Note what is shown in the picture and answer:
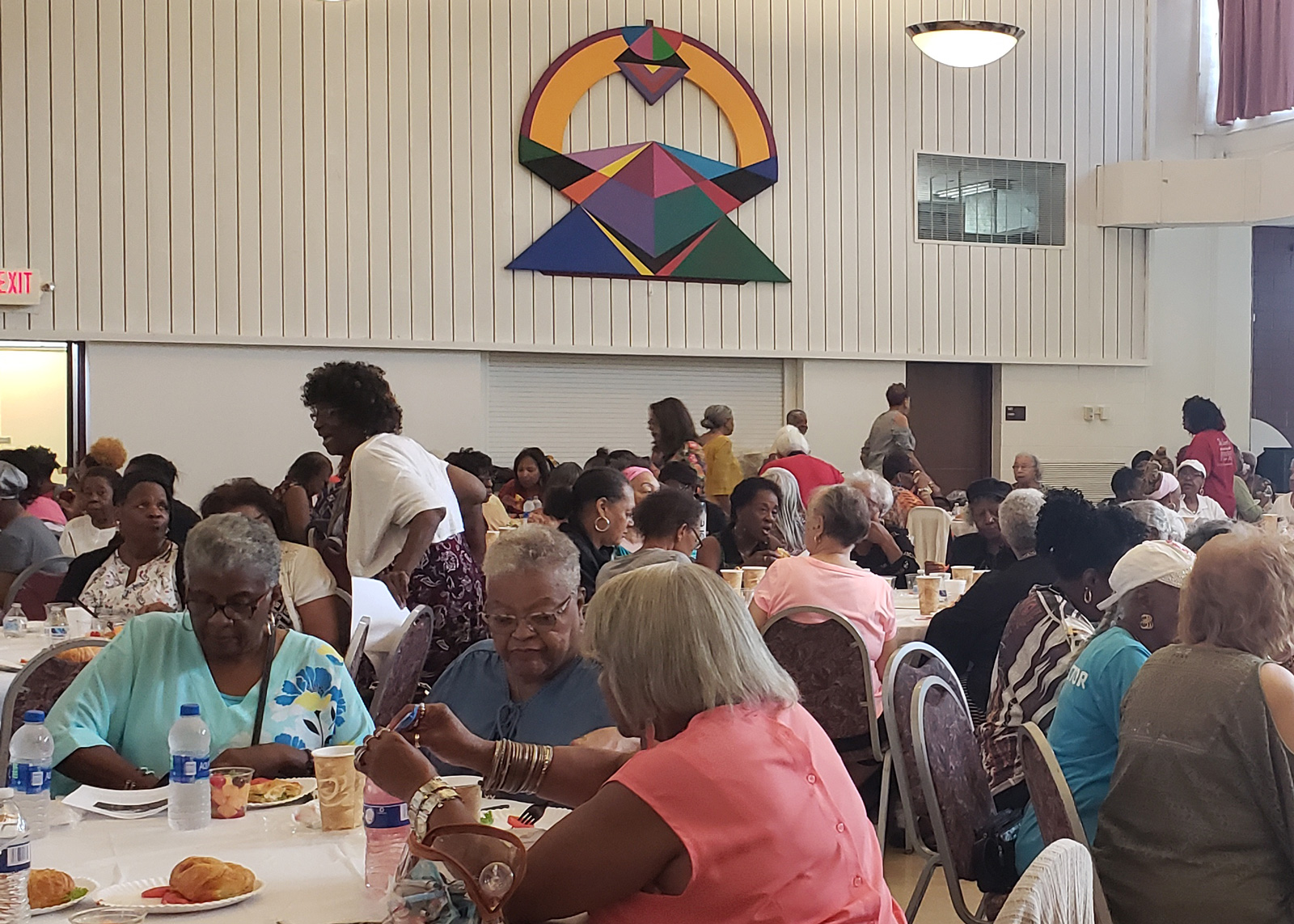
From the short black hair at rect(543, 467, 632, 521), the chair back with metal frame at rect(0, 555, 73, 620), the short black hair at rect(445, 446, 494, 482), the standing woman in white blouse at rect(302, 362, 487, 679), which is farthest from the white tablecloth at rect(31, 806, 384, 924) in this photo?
the short black hair at rect(445, 446, 494, 482)

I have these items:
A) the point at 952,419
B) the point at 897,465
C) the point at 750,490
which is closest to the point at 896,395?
the point at 952,419

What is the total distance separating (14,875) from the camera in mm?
1893

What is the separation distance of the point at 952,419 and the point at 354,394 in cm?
921

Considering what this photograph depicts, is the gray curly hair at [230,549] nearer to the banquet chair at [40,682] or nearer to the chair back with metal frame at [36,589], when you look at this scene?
the banquet chair at [40,682]

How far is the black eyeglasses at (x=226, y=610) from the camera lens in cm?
283

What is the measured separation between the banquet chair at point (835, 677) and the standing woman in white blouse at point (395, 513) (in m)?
1.06

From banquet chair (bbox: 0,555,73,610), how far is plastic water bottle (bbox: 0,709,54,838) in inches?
121

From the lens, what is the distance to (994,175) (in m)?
13.1

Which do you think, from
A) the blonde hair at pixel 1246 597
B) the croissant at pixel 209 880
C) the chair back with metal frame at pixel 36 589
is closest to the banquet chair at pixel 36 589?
the chair back with metal frame at pixel 36 589

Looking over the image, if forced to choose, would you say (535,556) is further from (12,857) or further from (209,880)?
(12,857)

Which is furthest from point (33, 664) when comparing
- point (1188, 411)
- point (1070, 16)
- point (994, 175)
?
point (1070, 16)

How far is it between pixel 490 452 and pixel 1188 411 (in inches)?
219

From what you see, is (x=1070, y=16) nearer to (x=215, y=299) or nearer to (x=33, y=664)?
(x=215, y=299)

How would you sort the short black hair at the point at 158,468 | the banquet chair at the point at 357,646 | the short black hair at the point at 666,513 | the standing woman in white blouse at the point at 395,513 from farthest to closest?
the short black hair at the point at 158,468
the short black hair at the point at 666,513
the standing woman in white blouse at the point at 395,513
the banquet chair at the point at 357,646
